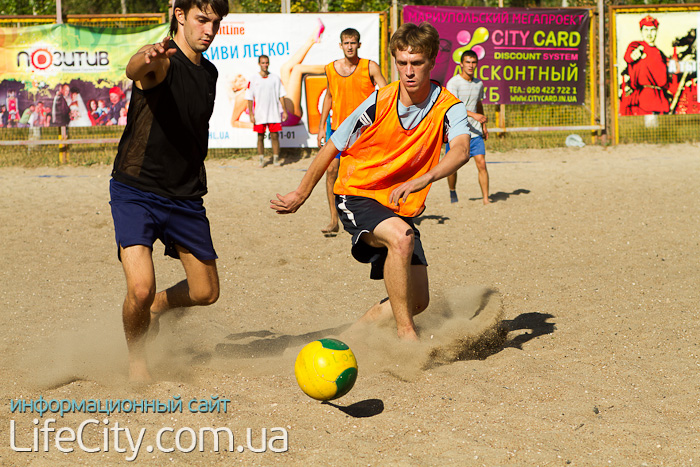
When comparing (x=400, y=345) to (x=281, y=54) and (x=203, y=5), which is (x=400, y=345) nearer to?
(x=203, y=5)

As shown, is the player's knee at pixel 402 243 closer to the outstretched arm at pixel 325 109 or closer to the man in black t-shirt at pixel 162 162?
the man in black t-shirt at pixel 162 162

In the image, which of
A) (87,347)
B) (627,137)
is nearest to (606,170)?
(627,137)

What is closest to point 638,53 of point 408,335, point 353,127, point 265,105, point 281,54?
point 281,54

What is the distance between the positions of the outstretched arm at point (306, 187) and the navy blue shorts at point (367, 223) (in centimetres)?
27

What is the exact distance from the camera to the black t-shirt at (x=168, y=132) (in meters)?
3.87

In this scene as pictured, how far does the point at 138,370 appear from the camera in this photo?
13.0 feet

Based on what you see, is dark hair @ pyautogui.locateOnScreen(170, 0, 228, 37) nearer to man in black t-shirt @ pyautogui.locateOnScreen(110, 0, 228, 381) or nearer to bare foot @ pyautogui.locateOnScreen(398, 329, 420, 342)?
man in black t-shirt @ pyautogui.locateOnScreen(110, 0, 228, 381)

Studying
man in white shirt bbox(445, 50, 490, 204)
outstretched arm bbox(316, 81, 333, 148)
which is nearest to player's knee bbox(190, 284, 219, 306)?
outstretched arm bbox(316, 81, 333, 148)

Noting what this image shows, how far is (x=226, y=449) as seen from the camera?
3.19 meters

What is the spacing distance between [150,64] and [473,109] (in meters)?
6.98

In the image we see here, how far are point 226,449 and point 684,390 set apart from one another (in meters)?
2.32

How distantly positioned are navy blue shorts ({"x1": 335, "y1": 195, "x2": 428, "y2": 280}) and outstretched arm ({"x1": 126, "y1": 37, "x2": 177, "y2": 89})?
1.32 m

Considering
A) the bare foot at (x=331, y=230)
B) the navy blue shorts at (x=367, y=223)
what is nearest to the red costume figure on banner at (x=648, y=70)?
the bare foot at (x=331, y=230)

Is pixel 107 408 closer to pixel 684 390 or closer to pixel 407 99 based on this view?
pixel 407 99
